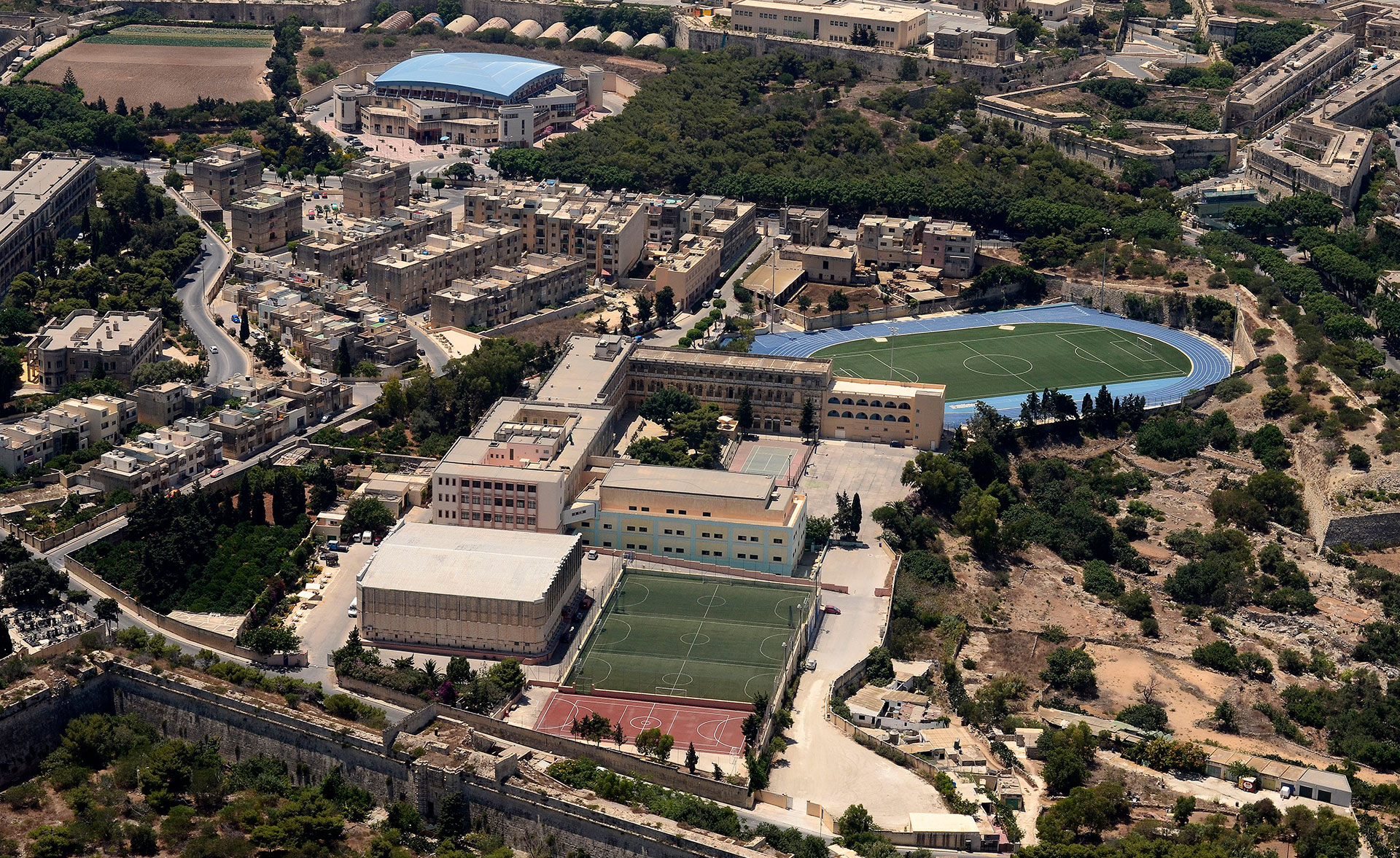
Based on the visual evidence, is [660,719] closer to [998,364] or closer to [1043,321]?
[998,364]

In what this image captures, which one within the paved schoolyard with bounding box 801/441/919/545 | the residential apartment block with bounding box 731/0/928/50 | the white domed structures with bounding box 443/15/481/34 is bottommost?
the paved schoolyard with bounding box 801/441/919/545

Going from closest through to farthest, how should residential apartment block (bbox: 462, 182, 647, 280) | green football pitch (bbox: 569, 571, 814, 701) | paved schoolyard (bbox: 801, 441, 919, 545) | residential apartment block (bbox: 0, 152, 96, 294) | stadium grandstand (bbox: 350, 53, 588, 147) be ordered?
1. green football pitch (bbox: 569, 571, 814, 701)
2. paved schoolyard (bbox: 801, 441, 919, 545)
3. residential apartment block (bbox: 0, 152, 96, 294)
4. residential apartment block (bbox: 462, 182, 647, 280)
5. stadium grandstand (bbox: 350, 53, 588, 147)

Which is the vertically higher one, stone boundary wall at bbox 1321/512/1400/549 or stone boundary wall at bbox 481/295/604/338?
stone boundary wall at bbox 481/295/604/338

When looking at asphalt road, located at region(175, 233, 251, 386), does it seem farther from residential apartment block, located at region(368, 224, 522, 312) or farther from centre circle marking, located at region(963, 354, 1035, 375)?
centre circle marking, located at region(963, 354, 1035, 375)

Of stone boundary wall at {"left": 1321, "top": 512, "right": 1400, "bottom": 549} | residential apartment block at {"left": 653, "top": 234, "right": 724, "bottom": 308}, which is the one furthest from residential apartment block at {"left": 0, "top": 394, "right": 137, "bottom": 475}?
stone boundary wall at {"left": 1321, "top": 512, "right": 1400, "bottom": 549}

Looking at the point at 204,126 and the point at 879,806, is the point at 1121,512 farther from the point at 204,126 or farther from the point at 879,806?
the point at 204,126

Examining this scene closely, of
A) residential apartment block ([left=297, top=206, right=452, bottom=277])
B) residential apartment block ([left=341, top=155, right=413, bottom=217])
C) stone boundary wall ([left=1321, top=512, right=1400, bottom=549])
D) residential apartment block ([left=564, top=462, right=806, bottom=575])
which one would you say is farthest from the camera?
residential apartment block ([left=341, top=155, right=413, bottom=217])

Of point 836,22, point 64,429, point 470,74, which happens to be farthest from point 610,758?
point 836,22

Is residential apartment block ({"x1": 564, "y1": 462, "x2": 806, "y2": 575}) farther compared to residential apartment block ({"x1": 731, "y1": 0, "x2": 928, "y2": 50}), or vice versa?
residential apartment block ({"x1": 731, "y1": 0, "x2": 928, "y2": 50})
